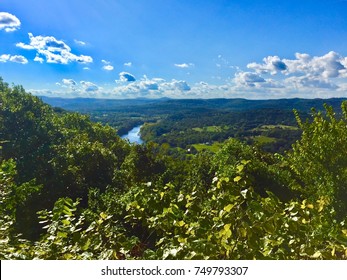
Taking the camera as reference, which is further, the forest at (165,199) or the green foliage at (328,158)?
the green foliage at (328,158)

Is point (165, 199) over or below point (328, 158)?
over

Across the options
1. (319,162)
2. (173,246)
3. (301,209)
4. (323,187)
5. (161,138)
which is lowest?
(161,138)

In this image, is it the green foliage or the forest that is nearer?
the forest

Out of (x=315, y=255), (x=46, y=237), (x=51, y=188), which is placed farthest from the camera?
(x=51, y=188)

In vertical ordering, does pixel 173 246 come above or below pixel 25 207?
above

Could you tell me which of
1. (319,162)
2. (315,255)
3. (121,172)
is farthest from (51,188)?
(315,255)

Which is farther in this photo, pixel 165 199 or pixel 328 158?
pixel 328 158
